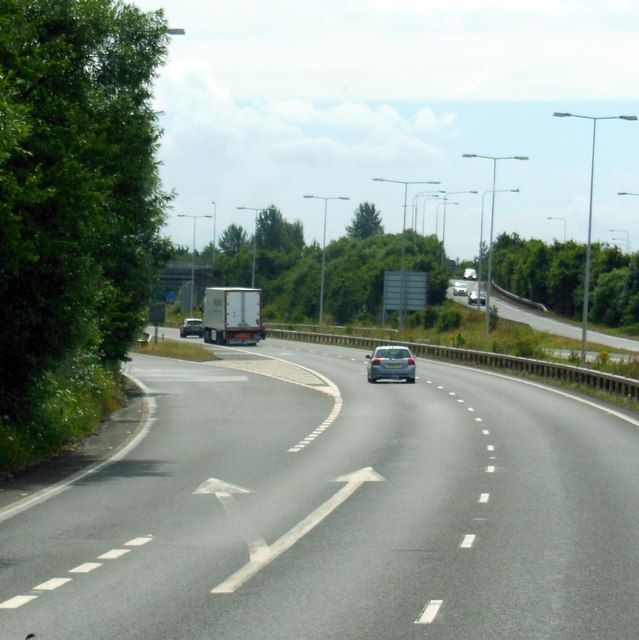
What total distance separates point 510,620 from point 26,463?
13268mm

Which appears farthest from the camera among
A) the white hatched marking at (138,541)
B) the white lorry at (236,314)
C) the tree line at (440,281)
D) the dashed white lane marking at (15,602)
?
the tree line at (440,281)

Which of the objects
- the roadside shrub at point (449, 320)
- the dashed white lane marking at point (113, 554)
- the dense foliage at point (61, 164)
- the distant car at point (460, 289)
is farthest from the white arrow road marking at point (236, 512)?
the distant car at point (460, 289)

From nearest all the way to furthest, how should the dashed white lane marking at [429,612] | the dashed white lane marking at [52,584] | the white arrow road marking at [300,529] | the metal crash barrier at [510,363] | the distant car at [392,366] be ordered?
1. the dashed white lane marking at [429,612]
2. the dashed white lane marking at [52,584]
3. the white arrow road marking at [300,529]
4. the metal crash barrier at [510,363]
5. the distant car at [392,366]

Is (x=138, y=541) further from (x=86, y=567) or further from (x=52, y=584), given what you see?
(x=52, y=584)

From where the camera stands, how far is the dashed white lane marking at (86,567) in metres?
12.0

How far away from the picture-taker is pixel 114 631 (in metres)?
9.40

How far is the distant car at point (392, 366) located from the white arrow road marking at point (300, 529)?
28775 mm

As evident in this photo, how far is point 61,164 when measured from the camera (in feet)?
70.1

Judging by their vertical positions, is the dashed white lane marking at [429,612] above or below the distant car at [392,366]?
above

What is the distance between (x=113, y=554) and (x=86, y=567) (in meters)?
0.80

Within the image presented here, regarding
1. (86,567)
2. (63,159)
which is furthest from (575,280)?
(86,567)

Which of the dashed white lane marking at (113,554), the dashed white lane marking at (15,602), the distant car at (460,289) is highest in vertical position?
the distant car at (460,289)

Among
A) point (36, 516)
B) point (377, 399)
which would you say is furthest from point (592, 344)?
point (36, 516)

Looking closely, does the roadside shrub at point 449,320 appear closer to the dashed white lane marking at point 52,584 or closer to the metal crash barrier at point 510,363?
the metal crash barrier at point 510,363
